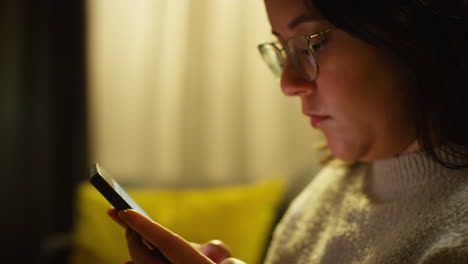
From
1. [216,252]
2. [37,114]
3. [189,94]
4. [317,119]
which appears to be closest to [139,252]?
[216,252]

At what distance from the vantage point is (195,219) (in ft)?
5.90

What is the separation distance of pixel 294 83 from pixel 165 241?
0.33 meters

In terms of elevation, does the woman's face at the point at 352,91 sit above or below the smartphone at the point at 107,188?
above

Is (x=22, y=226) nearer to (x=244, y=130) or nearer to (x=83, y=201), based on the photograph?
Answer: (x=83, y=201)

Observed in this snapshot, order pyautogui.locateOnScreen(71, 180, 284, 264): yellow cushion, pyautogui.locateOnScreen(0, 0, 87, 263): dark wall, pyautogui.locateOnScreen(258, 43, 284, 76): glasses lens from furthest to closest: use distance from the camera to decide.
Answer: pyautogui.locateOnScreen(0, 0, 87, 263): dark wall < pyautogui.locateOnScreen(71, 180, 284, 264): yellow cushion < pyautogui.locateOnScreen(258, 43, 284, 76): glasses lens

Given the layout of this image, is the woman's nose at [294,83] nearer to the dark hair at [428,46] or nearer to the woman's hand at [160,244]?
the dark hair at [428,46]

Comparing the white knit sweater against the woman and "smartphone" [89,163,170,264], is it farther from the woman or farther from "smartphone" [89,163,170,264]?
"smartphone" [89,163,170,264]

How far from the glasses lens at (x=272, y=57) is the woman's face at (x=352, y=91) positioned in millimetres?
134

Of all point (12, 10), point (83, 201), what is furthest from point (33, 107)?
point (83, 201)

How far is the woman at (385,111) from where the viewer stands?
63 cm

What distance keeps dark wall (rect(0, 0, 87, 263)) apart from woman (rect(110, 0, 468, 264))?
5.63 ft

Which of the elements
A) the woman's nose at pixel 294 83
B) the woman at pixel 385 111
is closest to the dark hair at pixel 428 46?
the woman at pixel 385 111

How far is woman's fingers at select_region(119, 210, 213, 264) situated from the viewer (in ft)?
1.93

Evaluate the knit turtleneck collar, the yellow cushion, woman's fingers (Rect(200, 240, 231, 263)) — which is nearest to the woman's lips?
the knit turtleneck collar
